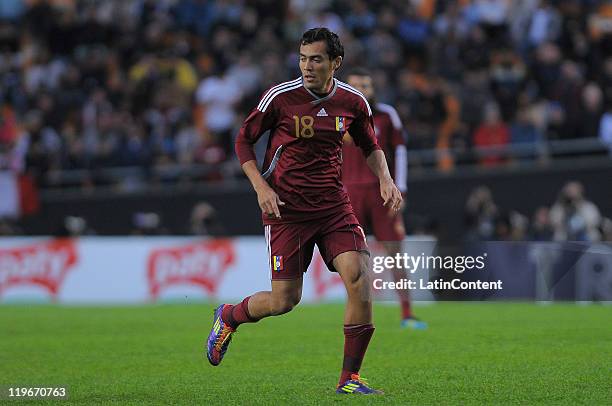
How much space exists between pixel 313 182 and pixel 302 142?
0.89ft

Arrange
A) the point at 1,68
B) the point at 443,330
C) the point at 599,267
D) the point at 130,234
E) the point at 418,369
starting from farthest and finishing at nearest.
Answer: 1. the point at 1,68
2. the point at 130,234
3. the point at 599,267
4. the point at 443,330
5. the point at 418,369

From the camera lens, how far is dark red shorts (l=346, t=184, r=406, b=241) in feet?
42.3

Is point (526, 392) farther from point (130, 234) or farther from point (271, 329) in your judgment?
point (130, 234)

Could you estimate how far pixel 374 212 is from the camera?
12953mm

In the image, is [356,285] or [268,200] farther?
[356,285]

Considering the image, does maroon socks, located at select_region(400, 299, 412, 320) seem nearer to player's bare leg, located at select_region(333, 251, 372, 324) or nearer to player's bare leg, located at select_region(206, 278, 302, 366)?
player's bare leg, located at select_region(206, 278, 302, 366)

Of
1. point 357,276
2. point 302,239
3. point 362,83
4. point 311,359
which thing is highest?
point 362,83

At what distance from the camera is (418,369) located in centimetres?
924

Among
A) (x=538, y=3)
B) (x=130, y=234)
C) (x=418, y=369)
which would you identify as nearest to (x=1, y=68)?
(x=130, y=234)

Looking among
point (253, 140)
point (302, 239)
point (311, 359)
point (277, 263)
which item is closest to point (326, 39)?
point (253, 140)

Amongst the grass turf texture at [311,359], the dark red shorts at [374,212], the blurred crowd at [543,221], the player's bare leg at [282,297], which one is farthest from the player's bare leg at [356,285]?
the blurred crowd at [543,221]

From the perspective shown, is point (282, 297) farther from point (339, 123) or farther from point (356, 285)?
point (339, 123)

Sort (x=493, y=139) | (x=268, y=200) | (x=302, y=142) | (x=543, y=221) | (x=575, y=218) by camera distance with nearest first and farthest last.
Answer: (x=268, y=200) → (x=302, y=142) → (x=575, y=218) → (x=543, y=221) → (x=493, y=139)

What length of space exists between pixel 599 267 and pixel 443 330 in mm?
4762
